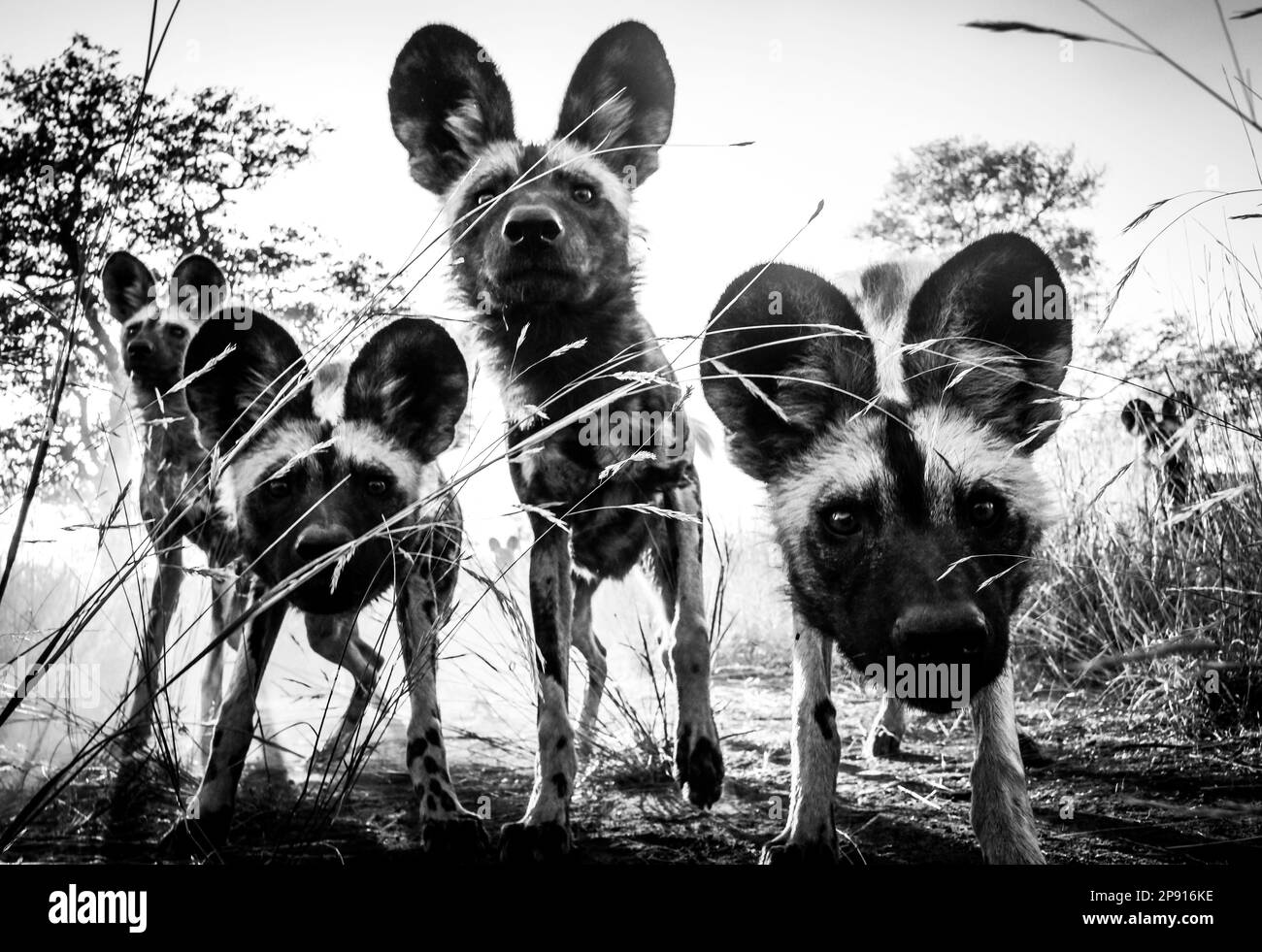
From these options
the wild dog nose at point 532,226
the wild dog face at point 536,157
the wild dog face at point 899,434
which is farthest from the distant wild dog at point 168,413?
the wild dog face at point 899,434

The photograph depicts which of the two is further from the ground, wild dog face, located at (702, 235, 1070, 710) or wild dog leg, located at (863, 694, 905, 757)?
wild dog face, located at (702, 235, 1070, 710)

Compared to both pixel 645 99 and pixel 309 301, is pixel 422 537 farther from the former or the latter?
pixel 645 99

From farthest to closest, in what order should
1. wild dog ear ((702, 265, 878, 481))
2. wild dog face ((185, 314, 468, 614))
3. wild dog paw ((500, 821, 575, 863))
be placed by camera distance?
wild dog face ((185, 314, 468, 614))
wild dog ear ((702, 265, 878, 481))
wild dog paw ((500, 821, 575, 863))

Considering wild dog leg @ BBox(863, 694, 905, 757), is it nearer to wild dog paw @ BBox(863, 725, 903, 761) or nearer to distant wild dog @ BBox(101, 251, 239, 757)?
wild dog paw @ BBox(863, 725, 903, 761)

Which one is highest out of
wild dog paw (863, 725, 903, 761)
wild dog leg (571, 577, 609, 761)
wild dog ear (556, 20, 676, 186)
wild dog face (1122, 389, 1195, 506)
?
wild dog ear (556, 20, 676, 186)

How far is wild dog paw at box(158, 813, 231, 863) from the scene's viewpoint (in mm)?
2578

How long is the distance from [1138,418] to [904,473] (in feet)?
5.76

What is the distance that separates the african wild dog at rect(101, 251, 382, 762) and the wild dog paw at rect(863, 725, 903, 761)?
6.16 ft

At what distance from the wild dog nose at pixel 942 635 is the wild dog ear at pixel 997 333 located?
26.0 inches

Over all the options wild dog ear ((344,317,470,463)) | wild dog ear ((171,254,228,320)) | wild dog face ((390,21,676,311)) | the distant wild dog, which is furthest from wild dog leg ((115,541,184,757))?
wild dog face ((390,21,676,311))

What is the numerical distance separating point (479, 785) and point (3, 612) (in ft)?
5.46

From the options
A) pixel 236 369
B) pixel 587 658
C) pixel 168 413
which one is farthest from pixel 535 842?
pixel 168 413

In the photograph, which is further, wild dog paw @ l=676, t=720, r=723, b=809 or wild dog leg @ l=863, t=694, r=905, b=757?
wild dog leg @ l=863, t=694, r=905, b=757
